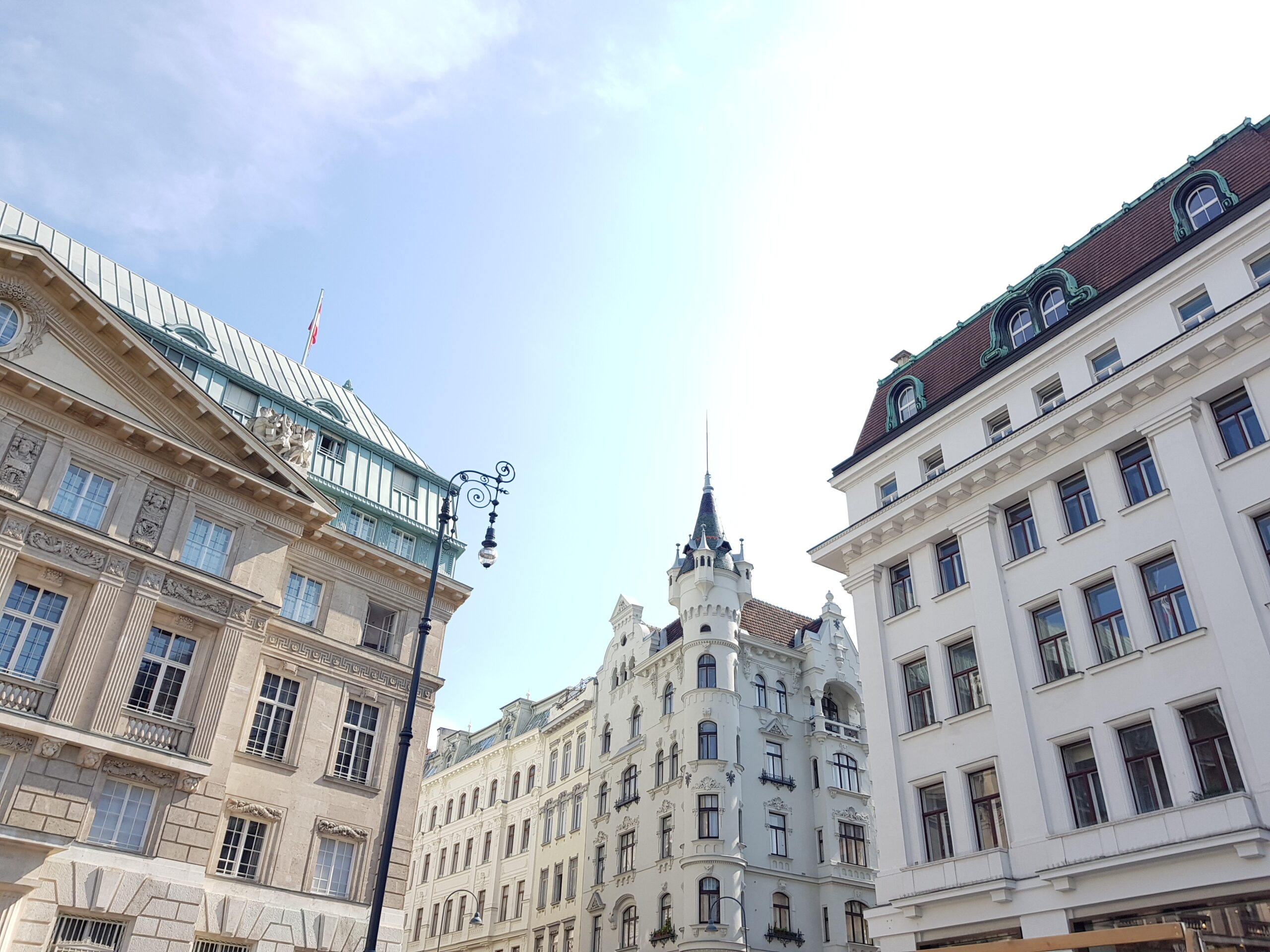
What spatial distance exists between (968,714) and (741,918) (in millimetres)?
22216

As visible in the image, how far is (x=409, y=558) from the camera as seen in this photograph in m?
33.9

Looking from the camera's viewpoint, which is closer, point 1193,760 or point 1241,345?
point 1193,760

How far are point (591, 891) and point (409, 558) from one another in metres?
25.8

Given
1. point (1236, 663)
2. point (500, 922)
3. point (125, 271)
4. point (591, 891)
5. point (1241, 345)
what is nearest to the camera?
point (1236, 663)

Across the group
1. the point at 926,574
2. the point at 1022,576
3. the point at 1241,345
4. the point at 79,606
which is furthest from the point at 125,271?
the point at 1241,345

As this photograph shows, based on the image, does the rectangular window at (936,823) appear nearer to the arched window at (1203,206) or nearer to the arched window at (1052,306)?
the arched window at (1052,306)

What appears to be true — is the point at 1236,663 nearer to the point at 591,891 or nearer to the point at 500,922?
the point at 591,891

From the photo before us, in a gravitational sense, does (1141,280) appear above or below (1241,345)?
above

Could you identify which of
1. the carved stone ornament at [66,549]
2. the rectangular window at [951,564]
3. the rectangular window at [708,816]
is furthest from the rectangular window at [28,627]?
the rectangular window at [708,816]

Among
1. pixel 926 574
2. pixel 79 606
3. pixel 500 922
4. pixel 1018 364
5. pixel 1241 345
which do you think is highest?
pixel 1018 364

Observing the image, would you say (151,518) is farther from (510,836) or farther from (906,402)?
(510,836)

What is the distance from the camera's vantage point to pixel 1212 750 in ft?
65.2

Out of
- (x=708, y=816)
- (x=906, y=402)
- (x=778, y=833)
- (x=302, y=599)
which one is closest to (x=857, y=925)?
(x=778, y=833)

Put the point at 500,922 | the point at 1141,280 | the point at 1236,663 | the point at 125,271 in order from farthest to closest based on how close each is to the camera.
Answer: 1. the point at 500,922
2. the point at 125,271
3. the point at 1141,280
4. the point at 1236,663
